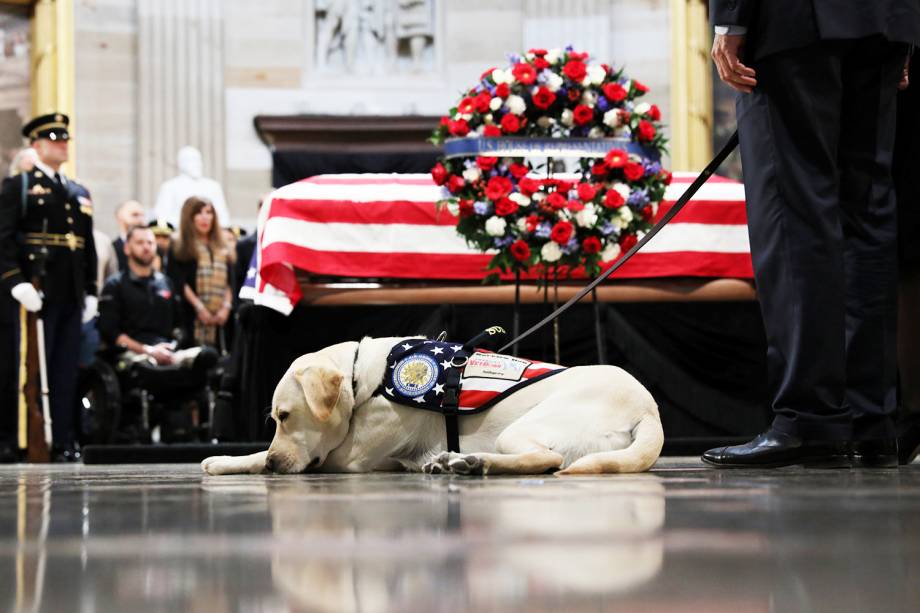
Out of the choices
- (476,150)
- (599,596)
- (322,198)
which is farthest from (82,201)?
(599,596)

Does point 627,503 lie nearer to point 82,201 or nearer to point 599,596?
point 599,596

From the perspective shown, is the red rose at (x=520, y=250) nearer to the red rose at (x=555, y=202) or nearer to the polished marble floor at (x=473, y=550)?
the red rose at (x=555, y=202)

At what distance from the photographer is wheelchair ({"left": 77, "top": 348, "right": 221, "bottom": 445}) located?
7.64m

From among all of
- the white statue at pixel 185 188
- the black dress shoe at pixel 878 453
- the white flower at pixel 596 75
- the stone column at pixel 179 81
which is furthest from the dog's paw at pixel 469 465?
the stone column at pixel 179 81

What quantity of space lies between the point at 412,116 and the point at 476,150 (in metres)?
7.16

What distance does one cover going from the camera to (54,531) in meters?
1.62

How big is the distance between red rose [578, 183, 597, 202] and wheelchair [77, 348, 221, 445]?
2845mm

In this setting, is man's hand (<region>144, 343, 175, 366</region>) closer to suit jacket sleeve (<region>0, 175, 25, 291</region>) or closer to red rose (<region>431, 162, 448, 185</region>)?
suit jacket sleeve (<region>0, 175, 25, 291</region>)

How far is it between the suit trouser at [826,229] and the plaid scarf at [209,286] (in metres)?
5.81

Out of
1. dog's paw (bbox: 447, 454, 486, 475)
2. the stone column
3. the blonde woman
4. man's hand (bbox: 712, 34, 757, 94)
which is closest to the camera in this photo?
dog's paw (bbox: 447, 454, 486, 475)

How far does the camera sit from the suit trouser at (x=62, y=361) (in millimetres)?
7656

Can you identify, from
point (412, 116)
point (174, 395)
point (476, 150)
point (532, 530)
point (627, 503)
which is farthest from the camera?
Result: point (412, 116)

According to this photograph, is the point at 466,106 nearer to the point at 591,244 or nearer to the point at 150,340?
the point at 591,244

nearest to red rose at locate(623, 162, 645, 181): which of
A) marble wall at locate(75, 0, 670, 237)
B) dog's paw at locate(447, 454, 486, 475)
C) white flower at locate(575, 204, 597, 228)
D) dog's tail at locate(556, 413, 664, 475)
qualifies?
white flower at locate(575, 204, 597, 228)
